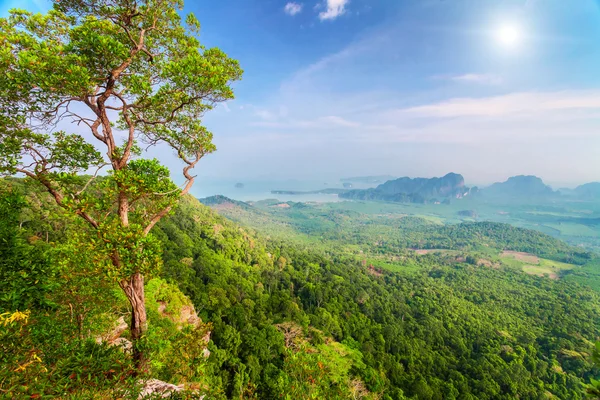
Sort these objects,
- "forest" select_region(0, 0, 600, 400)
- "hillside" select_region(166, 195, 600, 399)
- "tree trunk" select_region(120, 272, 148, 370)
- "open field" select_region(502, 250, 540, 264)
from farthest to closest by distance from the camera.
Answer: "open field" select_region(502, 250, 540, 264) → "hillside" select_region(166, 195, 600, 399) → "tree trunk" select_region(120, 272, 148, 370) → "forest" select_region(0, 0, 600, 400)

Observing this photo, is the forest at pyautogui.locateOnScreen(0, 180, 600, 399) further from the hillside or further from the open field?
the open field

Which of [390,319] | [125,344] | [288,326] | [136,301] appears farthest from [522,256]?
[125,344]

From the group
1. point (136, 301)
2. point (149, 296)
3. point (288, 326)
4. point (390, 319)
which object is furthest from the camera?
point (390, 319)

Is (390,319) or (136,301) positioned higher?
(136,301)

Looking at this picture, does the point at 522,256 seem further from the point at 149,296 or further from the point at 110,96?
the point at 110,96

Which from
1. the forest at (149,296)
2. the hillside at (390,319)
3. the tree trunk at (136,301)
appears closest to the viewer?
the forest at (149,296)

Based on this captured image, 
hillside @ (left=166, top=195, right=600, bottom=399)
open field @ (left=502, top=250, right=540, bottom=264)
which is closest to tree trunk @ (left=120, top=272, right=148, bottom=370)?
hillside @ (left=166, top=195, right=600, bottom=399)

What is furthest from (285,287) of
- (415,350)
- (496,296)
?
(496,296)

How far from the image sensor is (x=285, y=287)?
5575 cm

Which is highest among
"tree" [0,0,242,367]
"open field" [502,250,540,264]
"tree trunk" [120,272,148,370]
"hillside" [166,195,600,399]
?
"tree" [0,0,242,367]

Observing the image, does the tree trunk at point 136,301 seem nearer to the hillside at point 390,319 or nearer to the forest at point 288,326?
the forest at point 288,326

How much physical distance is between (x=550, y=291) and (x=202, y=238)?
114m

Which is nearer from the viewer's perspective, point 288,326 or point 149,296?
point 149,296

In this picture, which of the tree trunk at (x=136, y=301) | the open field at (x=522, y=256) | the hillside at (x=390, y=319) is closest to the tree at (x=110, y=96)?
the tree trunk at (x=136, y=301)
